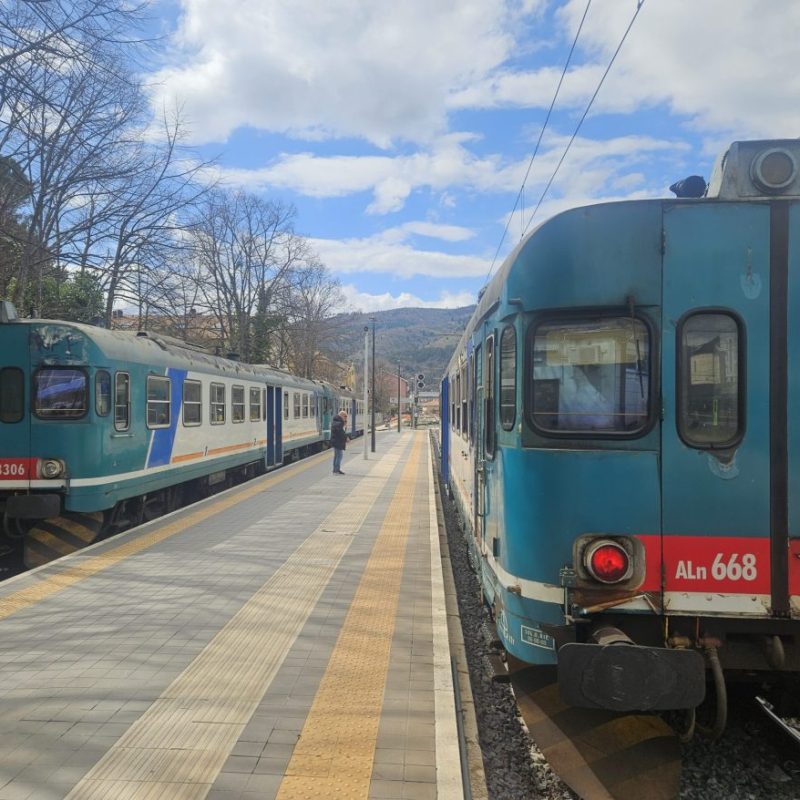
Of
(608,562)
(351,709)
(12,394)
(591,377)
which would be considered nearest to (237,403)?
(12,394)

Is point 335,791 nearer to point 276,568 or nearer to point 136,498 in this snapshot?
point 276,568

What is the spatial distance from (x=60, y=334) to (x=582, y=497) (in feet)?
25.4

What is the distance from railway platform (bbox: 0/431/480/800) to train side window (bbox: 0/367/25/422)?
2038mm

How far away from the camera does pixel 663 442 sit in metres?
3.72

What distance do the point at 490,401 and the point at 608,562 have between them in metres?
1.53

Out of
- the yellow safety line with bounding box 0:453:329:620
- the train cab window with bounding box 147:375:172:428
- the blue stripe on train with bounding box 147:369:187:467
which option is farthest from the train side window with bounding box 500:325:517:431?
the blue stripe on train with bounding box 147:369:187:467

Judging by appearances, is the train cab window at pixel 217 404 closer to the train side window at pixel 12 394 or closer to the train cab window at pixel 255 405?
the train cab window at pixel 255 405

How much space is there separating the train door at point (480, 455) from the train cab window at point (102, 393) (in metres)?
5.54

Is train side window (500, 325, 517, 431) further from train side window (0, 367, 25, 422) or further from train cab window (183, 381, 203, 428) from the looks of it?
train cab window (183, 381, 203, 428)

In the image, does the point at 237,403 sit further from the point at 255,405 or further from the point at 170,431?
the point at 170,431

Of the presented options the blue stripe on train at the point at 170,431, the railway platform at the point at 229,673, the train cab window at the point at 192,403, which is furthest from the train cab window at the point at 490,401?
the train cab window at the point at 192,403

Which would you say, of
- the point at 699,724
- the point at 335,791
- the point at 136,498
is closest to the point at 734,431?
the point at 699,724

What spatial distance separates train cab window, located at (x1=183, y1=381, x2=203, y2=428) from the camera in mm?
12578

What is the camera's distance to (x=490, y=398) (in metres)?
4.90
